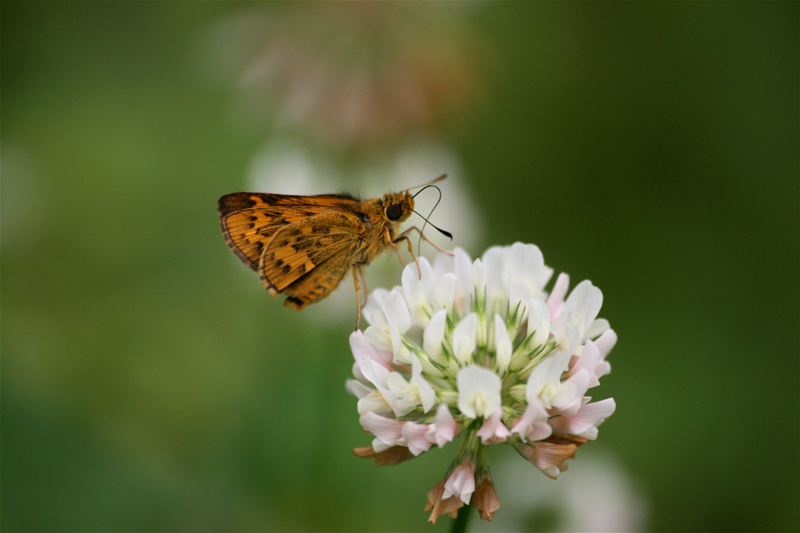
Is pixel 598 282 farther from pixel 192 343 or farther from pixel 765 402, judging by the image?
pixel 192 343

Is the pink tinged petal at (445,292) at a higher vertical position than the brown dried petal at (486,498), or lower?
higher

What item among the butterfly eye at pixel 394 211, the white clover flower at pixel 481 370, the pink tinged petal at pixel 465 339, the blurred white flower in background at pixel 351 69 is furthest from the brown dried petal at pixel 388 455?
the blurred white flower in background at pixel 351 69

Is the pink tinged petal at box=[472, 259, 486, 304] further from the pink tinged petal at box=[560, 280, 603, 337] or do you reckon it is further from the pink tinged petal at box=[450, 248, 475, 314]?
the pink tinged petal at box=[560, 280, 603, 337]

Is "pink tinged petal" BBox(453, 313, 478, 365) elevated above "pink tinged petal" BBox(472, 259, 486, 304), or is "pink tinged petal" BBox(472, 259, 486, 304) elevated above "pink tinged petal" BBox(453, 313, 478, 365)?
"pink tinged petal" BBox(472, 259, 486, 304)

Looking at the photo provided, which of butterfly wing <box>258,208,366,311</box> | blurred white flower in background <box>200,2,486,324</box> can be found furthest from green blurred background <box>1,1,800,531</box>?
butterfly wing <box>258,208,366,311</box>

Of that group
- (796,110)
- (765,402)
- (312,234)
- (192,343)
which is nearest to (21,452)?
(192,343)

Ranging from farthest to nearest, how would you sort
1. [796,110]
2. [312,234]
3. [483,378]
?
[796,110]
[312,234]
[483,378]

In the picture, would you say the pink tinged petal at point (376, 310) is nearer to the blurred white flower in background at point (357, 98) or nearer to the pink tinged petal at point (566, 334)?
the pink tinged petal at point (566, 334)
